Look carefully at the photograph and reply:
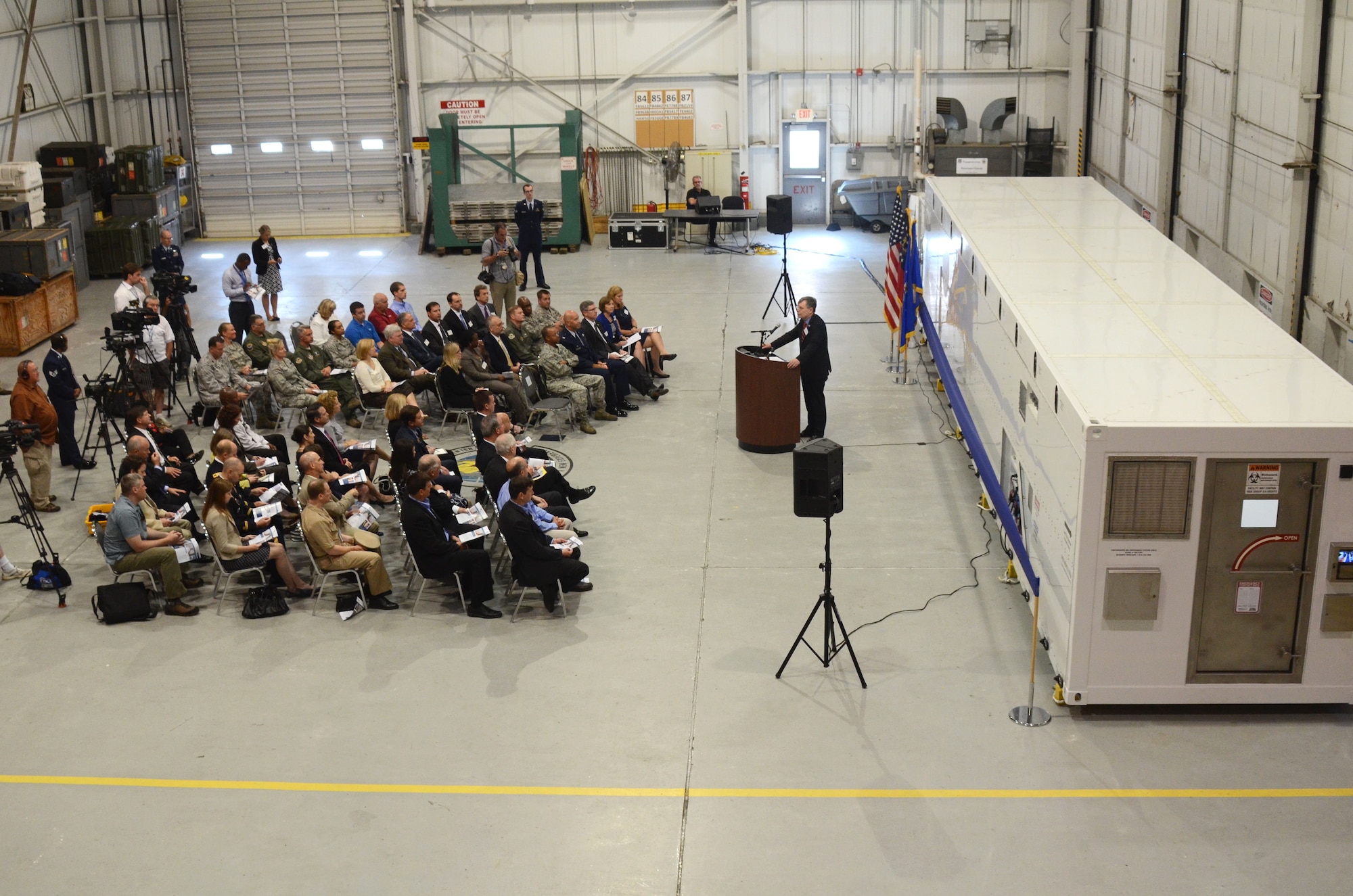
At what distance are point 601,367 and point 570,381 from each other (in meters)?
0.57

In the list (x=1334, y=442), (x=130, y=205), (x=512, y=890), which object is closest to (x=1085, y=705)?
(x=1334, y=442)

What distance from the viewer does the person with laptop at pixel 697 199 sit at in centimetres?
2438

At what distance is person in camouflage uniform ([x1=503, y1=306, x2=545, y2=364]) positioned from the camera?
15.3 metres

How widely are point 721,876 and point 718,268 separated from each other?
16471 mm

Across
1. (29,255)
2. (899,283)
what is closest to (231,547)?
(899,283)

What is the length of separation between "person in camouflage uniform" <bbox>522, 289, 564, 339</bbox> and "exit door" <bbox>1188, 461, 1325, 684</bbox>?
891cm

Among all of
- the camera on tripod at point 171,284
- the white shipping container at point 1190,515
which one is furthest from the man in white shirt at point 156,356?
the white shipping container at point 1190,515

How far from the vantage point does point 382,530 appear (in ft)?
39.3

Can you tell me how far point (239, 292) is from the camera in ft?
56.5

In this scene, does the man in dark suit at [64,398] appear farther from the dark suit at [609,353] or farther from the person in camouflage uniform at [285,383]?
the dark suit at [609,353]

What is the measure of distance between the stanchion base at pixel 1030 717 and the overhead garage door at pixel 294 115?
20.7 metres

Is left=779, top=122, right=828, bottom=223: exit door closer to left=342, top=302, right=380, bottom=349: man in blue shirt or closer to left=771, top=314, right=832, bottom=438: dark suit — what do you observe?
left=342, top=302, right=380, bottom=349: man in blue shirt

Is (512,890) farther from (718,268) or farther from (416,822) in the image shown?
(718,268)

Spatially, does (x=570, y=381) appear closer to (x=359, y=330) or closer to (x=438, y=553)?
(x=359, y=330)
